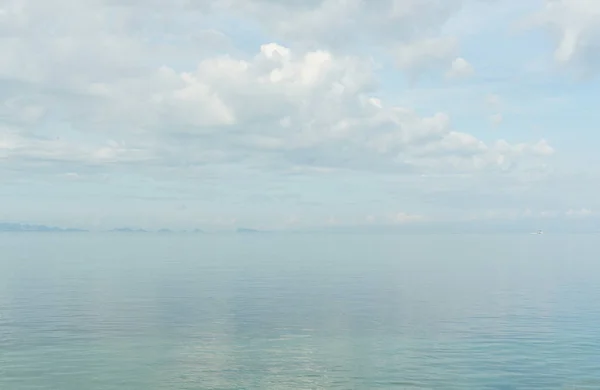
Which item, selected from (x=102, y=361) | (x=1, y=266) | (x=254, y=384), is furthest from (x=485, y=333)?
(x=1, y=266)

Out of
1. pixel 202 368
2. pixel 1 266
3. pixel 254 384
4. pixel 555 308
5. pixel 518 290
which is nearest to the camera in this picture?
pixel 254 384

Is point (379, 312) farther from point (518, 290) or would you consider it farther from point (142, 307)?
point (518, 290)

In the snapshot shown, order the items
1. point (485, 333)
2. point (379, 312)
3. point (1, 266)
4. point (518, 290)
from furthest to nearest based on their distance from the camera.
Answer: point (1, 266) → point (518, 290) → point (379, 312) → point (485, 333)

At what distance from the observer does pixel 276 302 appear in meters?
110

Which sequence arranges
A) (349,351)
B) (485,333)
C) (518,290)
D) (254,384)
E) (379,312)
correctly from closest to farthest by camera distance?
(254,384), (349,351), (485,333), (379,312), (518,290)

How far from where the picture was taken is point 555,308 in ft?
344

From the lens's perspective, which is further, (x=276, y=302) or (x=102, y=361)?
(x=276, y=302)

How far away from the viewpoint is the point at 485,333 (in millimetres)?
82625

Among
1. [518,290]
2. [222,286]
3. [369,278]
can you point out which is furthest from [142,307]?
[518,290]

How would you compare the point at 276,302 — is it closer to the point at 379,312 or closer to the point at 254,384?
the point at 379,312

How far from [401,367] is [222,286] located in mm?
78286

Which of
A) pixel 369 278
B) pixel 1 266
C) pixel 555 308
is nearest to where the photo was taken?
pixel 555 308

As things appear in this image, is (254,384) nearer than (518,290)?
Yes

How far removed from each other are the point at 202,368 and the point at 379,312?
A: 42.7 m
